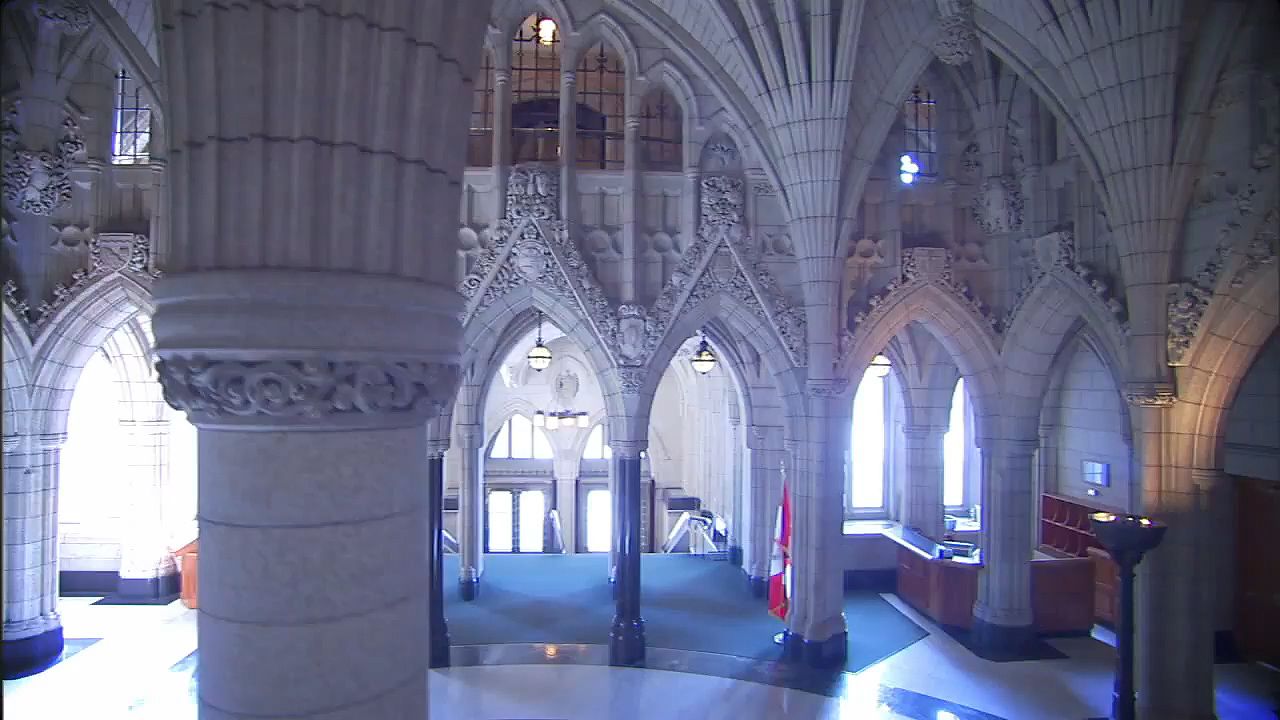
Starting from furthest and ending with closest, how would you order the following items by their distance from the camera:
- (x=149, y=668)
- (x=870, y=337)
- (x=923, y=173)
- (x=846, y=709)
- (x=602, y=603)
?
(x=602, y=603) < (x=923, y=173) < (x=870, y=337) < (x=149, y=668) < (x=846, y=709)

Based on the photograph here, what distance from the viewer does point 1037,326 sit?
1074 centimetres

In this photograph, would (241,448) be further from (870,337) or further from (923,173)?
(923,173)

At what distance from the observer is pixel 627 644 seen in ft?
35.2

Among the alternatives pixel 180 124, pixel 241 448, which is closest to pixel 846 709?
pixel 241 448

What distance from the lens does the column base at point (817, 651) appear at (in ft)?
33.9

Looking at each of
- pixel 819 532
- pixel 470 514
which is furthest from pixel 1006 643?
pixel 470 514

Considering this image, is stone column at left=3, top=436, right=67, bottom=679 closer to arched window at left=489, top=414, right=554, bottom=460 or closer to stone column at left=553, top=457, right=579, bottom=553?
stone column at left=553, top=457, right=579, bottom=553

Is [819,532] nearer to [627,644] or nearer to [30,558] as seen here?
[627,644]

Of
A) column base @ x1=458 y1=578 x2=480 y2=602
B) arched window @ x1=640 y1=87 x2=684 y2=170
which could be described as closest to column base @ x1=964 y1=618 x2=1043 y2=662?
column base @ x1=458 y1=578 x2=480 y2=602

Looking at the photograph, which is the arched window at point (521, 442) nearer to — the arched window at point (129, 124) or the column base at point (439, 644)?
the column base at point (439, 644)

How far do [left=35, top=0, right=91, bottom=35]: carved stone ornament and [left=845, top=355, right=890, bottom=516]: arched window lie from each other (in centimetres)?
1376

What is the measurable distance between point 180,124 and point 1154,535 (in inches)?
264

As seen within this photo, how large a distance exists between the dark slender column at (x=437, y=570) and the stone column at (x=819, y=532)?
4.70 m

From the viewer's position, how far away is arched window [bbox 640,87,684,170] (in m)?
12.5
